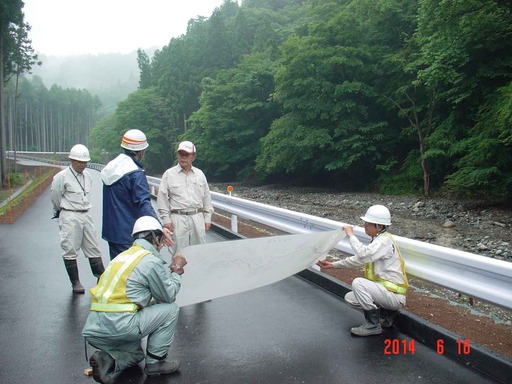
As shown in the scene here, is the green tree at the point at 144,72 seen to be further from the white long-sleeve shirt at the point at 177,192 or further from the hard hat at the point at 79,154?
the white long-sleeve shirt at the point at 177,192

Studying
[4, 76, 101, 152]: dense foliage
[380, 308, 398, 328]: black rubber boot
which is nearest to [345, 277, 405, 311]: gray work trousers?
[380, 308, 398, 328]: black rubber boot

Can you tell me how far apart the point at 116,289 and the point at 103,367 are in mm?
586

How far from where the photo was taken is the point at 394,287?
13.7 ft

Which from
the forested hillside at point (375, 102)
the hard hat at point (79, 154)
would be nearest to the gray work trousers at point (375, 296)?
the hard hat at point (79, 154)

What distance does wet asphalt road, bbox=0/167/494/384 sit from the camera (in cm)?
359

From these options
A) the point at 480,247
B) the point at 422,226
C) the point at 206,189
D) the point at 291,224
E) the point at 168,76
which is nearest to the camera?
the point at 206,189

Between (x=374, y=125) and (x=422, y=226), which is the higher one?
(x=374, y=125)

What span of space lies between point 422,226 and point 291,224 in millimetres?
11132

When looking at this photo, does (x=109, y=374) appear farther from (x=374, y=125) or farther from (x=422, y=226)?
(x=374, y=125)

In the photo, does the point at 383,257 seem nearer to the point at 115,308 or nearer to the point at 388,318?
the point at 388,318

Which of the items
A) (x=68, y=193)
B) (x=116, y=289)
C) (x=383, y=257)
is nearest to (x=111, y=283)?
(x=116, y=289)

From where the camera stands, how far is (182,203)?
18.4ft

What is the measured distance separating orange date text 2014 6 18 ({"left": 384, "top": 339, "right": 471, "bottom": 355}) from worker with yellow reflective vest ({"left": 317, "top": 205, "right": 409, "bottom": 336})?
0.22m

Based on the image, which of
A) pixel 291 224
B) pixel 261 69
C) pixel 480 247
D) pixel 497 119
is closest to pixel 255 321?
pixel 291 224
